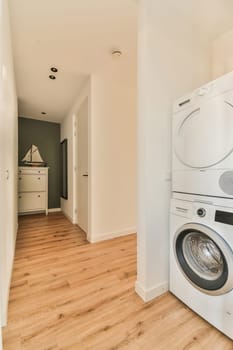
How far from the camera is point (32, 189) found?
12.8 feet

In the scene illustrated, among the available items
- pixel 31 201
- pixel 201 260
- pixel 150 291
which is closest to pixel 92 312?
pixel 150 291

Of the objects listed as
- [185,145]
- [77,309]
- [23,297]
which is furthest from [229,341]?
[23,297]

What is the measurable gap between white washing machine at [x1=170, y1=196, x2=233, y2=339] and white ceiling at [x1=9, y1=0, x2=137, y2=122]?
1.63 metres

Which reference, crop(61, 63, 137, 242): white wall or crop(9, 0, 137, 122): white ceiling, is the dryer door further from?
crop(61, 63, 137, 242): white wall

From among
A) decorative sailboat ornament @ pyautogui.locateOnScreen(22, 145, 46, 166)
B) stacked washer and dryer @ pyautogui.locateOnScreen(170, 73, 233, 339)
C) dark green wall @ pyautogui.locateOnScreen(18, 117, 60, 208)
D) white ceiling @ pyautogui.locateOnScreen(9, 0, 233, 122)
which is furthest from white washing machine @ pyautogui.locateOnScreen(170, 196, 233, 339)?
dark green wall @ pyautogui.locateOnScreen(18, 117, 60, 208)

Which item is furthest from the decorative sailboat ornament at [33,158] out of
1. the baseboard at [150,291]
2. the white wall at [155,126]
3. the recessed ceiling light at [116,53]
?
the baseboard at [150,291]

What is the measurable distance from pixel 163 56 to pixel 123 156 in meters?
1.53

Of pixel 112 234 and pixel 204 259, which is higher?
pixel 204 259

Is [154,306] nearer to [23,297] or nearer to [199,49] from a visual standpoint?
[23,297]

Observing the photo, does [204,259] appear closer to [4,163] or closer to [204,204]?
[204,204]

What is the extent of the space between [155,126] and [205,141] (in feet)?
1.24

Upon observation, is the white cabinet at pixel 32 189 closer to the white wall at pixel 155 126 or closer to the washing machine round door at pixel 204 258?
the white wall at pixel 155 126

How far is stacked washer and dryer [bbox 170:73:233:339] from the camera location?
1.01m

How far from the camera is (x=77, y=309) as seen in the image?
49.2 inches
